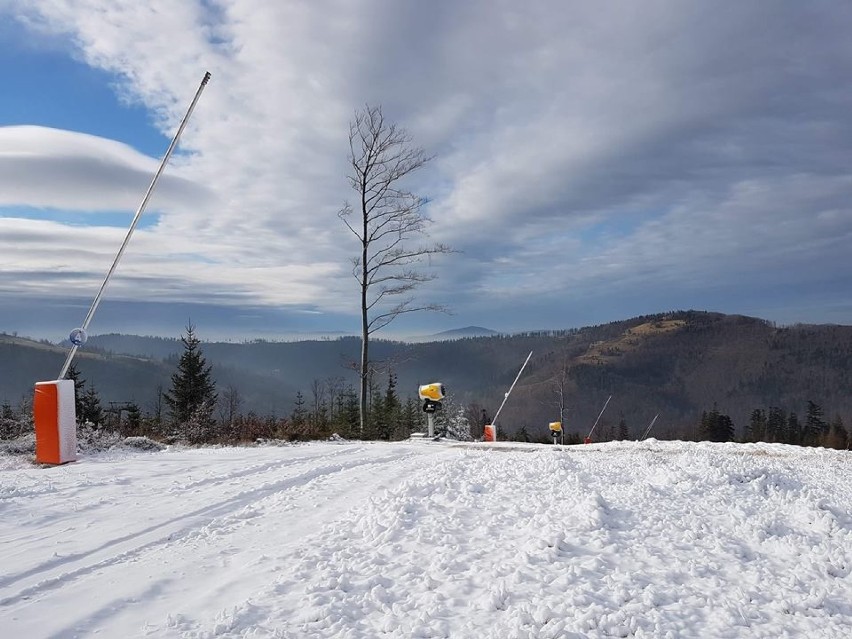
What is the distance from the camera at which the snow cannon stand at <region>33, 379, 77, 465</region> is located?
1003 centimetres

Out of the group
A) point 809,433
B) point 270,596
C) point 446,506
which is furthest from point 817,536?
point 809,433

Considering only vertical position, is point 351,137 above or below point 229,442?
above

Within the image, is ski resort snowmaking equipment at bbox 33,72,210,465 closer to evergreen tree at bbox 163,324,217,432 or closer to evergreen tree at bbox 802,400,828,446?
evergreen tree at bbox 163,324,217,432

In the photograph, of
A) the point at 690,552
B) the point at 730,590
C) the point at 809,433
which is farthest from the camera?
the point at 809,433

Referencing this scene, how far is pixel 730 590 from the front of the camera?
189 inches

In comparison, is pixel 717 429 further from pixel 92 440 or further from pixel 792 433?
pixel 92 440

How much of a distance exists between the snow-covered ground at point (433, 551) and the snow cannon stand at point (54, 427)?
4.41ft

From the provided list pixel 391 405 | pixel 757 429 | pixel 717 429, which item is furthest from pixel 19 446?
pixel 757 429

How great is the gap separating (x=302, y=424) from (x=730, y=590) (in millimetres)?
14673

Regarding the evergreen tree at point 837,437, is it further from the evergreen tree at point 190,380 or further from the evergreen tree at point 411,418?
the evergreen tree at point 190,380

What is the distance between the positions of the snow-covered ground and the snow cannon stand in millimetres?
1343

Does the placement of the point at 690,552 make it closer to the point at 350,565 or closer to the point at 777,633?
the point at 777,633

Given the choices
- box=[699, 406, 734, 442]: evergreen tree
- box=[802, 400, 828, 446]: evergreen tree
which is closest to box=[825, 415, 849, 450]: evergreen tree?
box=[802, 400, 828, 446]: evergreen tree

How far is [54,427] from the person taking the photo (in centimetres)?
1003
